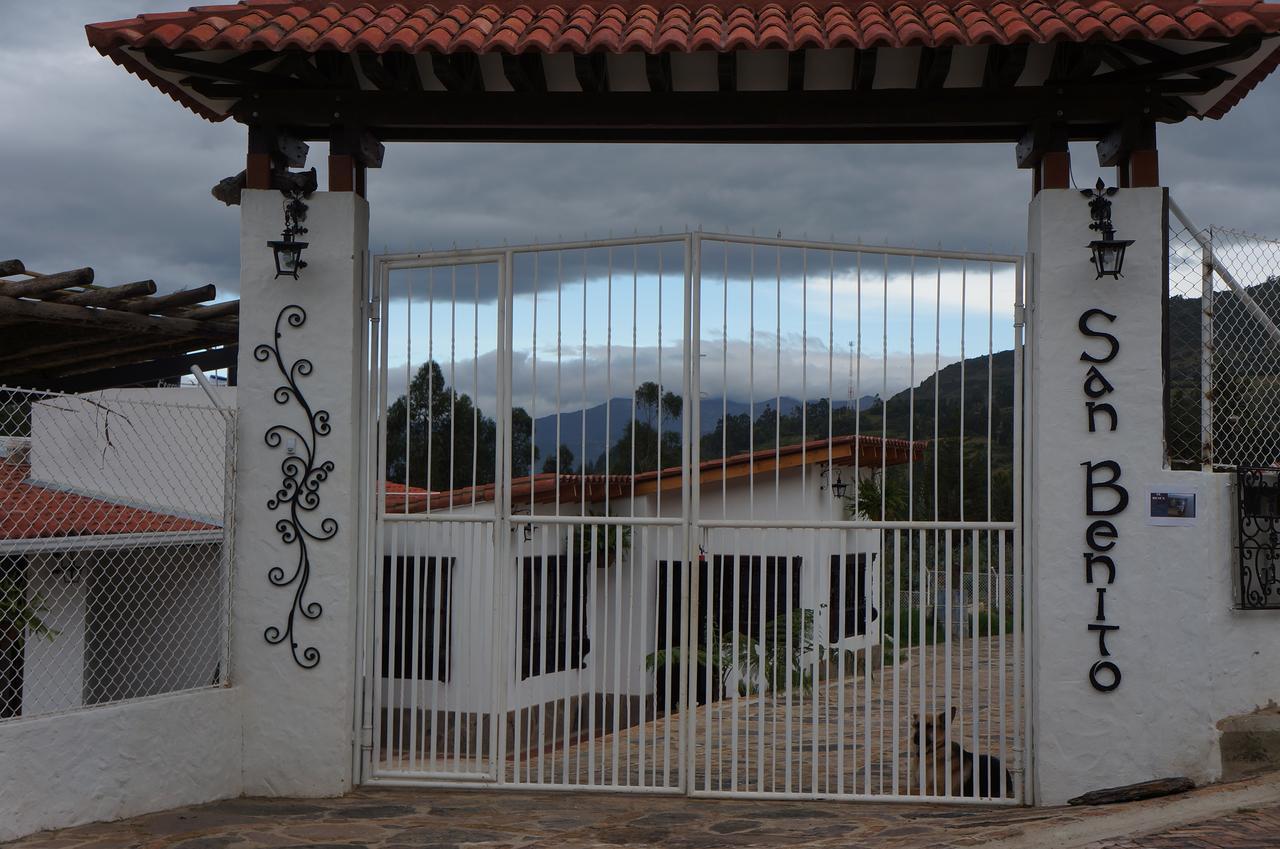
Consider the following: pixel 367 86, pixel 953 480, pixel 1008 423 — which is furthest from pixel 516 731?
pixel 367 86

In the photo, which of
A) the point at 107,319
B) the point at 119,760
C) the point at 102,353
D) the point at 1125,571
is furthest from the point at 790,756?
the point at 102,353

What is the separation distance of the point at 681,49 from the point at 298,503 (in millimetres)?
3316

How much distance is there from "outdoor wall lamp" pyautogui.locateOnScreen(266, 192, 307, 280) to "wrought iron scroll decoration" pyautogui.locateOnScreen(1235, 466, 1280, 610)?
533 centimetres

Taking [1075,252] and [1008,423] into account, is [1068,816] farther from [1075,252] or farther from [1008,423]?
[1075,252]

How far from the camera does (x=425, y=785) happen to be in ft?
23.0

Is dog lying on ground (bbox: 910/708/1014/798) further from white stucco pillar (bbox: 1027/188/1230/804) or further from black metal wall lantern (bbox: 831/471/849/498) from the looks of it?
black metal wall lantern (bbox: 831/471/849/498)

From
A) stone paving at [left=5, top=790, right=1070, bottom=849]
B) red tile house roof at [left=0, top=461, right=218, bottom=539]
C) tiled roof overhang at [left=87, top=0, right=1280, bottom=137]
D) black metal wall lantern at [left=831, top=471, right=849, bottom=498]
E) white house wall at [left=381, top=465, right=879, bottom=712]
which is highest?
tiled roof overhang at [left=87, top=0, right=1280, bottom=137]

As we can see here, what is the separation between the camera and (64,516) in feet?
27.7

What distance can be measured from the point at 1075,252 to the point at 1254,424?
1506 millimetres

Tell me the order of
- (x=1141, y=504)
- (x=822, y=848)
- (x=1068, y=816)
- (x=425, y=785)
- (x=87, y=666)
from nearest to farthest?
(x=822, y=848)
(x=1068, y=816)
(x=1141, y=504)
(x=425, y=785)
(x=87, y=666)

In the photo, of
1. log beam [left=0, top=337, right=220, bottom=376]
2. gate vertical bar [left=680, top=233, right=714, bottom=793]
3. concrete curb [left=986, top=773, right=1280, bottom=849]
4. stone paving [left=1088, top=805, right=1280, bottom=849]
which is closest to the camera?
stone paving [left=1088, top=805, right=1280, bottom=849]

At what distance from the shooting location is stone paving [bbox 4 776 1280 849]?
5.78 m

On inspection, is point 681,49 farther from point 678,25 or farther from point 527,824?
point 527,824

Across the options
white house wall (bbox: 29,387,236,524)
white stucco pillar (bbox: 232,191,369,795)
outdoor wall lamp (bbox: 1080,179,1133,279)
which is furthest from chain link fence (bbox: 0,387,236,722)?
outdoor wall lamp (bbox: 1080,179,1133,279)
